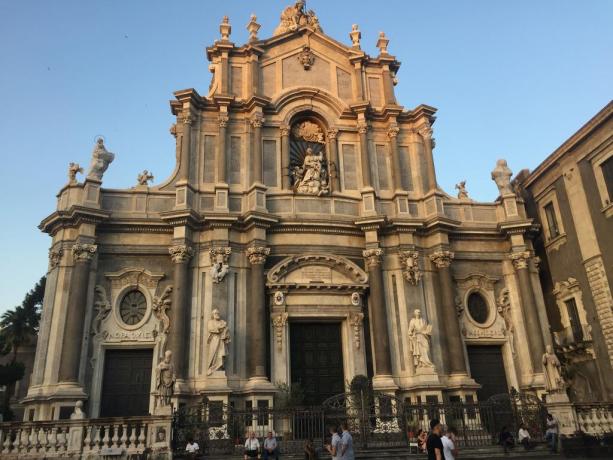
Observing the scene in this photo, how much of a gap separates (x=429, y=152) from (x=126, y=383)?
14.3 metres

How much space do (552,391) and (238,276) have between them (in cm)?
1047

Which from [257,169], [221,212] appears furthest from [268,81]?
[221,212]

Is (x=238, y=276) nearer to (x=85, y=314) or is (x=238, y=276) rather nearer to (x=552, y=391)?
(x=85, y=314)

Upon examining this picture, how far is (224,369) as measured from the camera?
17.2 meters

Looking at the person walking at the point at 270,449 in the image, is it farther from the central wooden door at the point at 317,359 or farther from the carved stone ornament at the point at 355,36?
the carved stone ornament at the point at 355,36

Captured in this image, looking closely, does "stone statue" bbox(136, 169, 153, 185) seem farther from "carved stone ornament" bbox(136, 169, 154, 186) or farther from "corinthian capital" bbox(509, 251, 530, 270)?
"corinthian capital" bbox(509, 251, 530, 270)

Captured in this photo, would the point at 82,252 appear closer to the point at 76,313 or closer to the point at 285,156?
the point at 76,313

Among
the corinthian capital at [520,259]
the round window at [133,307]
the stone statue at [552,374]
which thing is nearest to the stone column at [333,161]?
the corinthian capital at [520,259]

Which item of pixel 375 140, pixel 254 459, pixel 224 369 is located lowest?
pixel 254 459

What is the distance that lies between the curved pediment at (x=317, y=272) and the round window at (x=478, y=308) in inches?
178

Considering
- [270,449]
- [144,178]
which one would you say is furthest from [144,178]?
[270,449]

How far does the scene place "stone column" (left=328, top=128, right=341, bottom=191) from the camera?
2144 centimetres

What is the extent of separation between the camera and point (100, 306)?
59.5 feet

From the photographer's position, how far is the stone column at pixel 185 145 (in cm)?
1969
